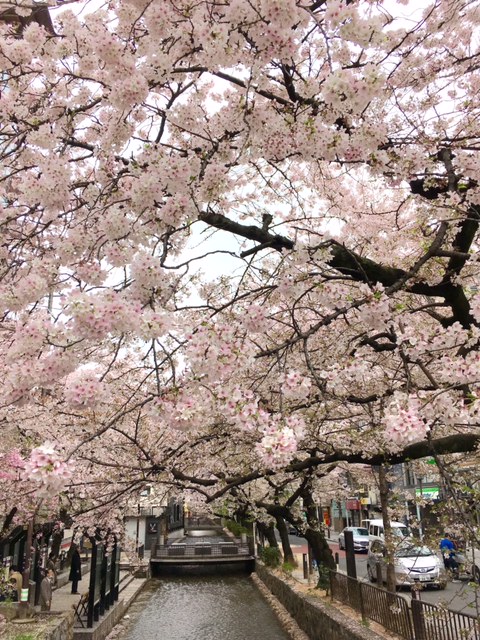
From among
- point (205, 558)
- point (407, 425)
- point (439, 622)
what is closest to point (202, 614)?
point (205, 558)

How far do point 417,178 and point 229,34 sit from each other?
2.64 m

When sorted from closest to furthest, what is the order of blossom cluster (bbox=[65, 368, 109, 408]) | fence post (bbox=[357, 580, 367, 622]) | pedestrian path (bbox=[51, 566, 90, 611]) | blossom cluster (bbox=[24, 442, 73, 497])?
1. blossom cluster (bbox=[24, 442, 73, 497])
2. blossom cluster (bbox=[65, 368, 109, 408])
3. fence post (bbox=[357, 580, 367, 622])
4. pedestrian path (bbox=[51, 566, 90, 611])

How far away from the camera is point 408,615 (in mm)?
7352

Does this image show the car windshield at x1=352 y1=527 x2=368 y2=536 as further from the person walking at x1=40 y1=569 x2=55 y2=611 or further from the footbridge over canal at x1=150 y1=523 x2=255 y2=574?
the person walking at x1=40 y1=569 x2=55 y2=611

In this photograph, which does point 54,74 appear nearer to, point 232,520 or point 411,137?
point 411,137

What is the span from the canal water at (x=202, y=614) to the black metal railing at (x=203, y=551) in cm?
308

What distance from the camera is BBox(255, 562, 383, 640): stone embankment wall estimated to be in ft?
26.8

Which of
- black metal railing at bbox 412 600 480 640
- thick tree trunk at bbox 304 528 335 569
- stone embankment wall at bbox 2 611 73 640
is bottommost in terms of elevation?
stone embankment wall at bbox 2 611 73 640

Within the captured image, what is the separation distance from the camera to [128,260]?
400 centimetres

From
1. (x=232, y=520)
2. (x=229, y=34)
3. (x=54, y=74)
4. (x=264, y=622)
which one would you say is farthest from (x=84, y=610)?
(x=232, y=520)

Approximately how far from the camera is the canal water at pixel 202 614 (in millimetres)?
13133

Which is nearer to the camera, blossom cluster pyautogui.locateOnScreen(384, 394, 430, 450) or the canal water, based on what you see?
blossom cluster pyautogui.locateOnScreen(384, 394, 430, 450)

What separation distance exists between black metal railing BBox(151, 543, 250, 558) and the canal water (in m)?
3.08

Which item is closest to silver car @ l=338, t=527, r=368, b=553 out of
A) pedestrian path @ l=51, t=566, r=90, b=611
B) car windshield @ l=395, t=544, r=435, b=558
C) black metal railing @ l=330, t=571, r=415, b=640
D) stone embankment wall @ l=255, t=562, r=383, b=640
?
stone embankment wall @ l=255, t=562, r=383, b=640
